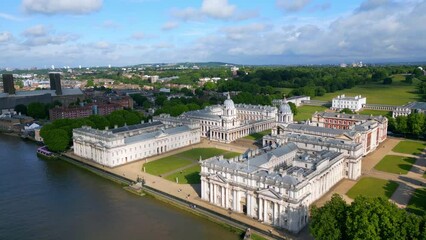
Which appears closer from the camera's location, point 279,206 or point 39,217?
point 279,206

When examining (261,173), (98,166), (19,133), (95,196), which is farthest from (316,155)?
(19,133)

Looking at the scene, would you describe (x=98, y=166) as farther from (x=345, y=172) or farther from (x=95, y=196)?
(x=345, y=172)

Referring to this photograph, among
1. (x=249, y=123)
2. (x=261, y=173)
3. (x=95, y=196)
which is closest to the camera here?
(x=261, y=173)

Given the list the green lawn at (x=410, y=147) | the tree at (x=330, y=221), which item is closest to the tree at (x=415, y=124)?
the green lawn at (x=410, y=147)

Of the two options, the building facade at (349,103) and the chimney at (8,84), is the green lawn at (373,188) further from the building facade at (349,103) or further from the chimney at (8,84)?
the chimney at (8,84)

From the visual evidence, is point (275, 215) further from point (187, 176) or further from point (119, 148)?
point (119, 148)

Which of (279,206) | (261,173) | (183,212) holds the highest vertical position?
(261,173)

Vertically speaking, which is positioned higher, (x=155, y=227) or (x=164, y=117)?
(x=164, y=117)
